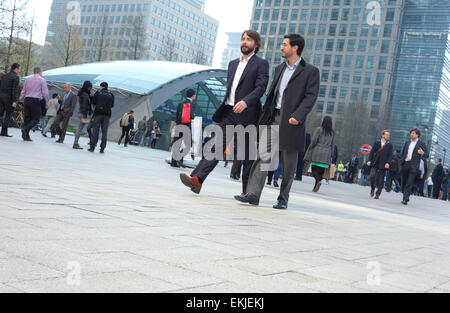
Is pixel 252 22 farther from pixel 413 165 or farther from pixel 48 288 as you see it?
pixel 48 288

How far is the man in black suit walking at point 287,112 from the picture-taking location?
661 centimetres

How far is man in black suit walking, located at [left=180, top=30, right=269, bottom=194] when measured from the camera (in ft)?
22.0

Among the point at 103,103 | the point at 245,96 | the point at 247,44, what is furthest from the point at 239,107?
the point at 103,103

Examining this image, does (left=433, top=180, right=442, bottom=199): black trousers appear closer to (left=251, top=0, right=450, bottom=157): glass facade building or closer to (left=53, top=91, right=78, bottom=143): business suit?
(left=53, top=91, right=78, bottom=143): business suit

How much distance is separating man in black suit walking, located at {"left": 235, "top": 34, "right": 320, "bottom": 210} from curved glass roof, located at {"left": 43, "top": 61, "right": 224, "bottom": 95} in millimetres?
32037

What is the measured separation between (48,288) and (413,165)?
43.1 ft

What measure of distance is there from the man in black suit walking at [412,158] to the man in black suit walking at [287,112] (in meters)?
8.12

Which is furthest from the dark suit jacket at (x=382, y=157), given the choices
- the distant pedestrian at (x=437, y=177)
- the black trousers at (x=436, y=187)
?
the black trousers at (x=436, y=187)

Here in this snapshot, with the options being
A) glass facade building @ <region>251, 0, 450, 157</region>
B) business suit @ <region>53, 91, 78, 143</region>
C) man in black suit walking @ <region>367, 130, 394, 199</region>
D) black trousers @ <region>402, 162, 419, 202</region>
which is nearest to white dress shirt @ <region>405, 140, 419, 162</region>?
black trousers @ <region>402, 162, 419, 202</region>

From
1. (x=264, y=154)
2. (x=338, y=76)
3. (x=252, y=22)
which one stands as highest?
(x=252, y=22)

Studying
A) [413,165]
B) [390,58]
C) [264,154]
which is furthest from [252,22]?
[264,154]

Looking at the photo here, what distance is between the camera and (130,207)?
4.70m

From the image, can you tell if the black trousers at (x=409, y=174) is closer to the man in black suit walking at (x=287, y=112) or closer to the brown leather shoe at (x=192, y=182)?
the man in black suit walking at (x=287, y=112)
